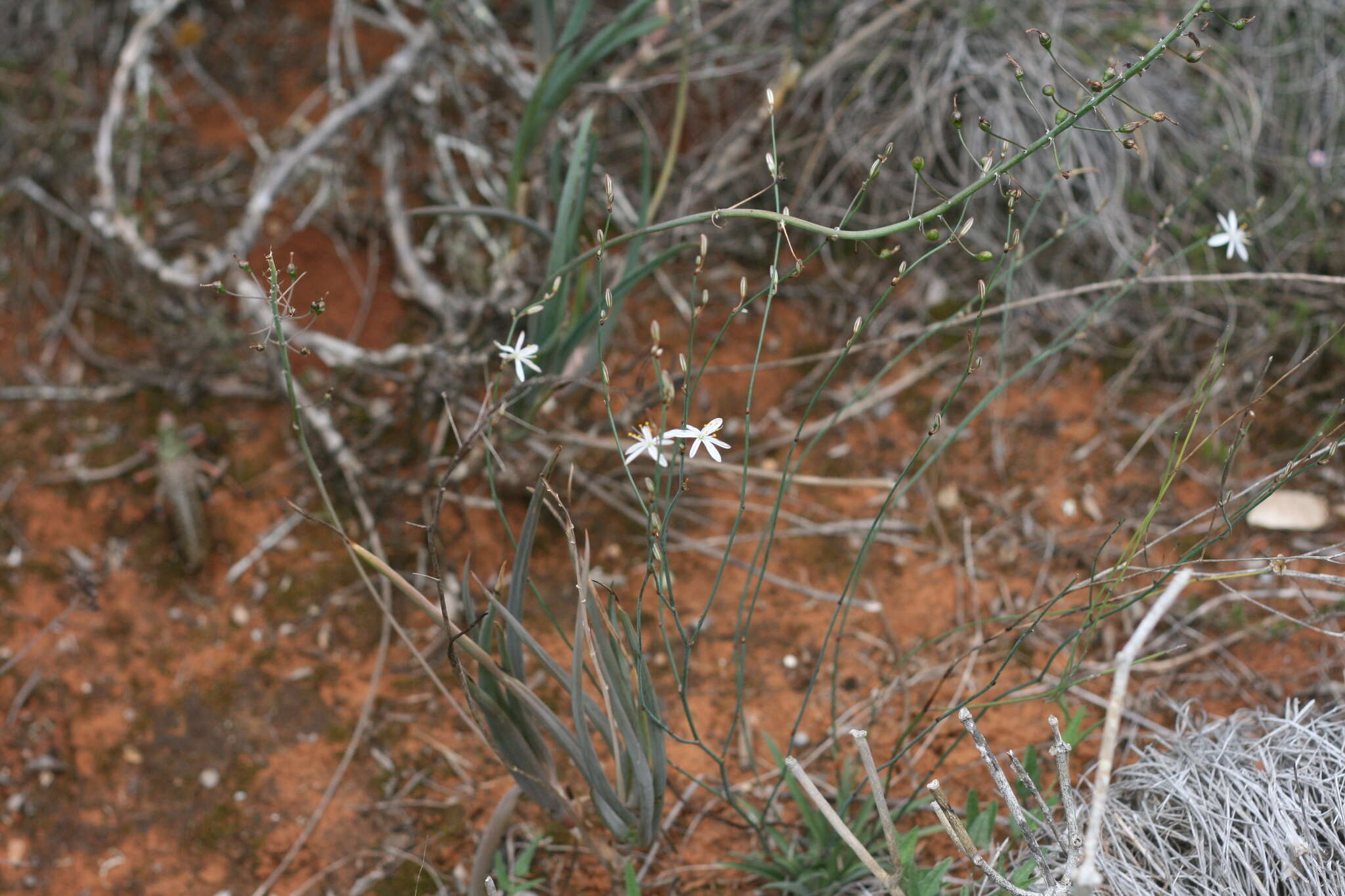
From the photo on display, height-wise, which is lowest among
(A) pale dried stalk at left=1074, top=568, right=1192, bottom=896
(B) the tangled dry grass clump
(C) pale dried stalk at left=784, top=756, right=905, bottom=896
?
(B) the tangled dry grass clump

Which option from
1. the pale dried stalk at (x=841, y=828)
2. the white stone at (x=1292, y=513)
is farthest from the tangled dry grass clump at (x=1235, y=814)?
the white stone at (x=1292, y=513)

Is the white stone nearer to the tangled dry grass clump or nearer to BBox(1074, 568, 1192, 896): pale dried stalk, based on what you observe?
the tangled dry grass clump

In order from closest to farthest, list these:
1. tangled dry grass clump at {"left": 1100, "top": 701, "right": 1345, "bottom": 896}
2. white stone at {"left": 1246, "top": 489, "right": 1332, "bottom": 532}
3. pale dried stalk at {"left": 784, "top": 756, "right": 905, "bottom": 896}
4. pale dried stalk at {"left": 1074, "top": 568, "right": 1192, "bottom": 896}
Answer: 1. pale dried stalk at {"left": 1074, "top": 568, "right": 1192, "bottom": 896}
2. pale dried stalk at {"left": 784, "top": 756, "right": 905, "bottom": 896}
3. tangled dry grass clump at {"left": 1100, "top": 701, "right": 1345, "bottom": 896}
4. white stone at {"left": 1246, "top": 489, "right": 1332, "bottom": 532}

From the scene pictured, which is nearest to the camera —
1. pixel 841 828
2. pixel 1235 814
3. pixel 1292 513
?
pixel 841 828

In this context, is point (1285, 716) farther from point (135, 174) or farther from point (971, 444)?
point (135, 174)

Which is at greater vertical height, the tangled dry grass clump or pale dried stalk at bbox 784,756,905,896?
pale dried stalk at bbox 784,756,905,896

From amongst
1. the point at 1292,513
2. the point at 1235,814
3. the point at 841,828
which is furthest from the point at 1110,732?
the point at 1292,513

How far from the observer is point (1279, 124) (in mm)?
2418

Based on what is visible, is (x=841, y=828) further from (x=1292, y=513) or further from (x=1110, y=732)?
(x=1292, y=513)

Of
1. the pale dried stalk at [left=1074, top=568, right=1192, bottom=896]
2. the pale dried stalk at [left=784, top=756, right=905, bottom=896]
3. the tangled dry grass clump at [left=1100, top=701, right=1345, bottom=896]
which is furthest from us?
the tangled dry grass clump at [left=1100, top=701, right=1345, bottom=896]

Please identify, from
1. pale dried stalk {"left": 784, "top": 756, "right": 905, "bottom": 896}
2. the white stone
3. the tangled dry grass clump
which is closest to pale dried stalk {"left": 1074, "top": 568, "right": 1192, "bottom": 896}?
pale dried stalk {"left": 784, "top": 756, "right": 905, "bottom": 896}

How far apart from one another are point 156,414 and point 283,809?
1.00m

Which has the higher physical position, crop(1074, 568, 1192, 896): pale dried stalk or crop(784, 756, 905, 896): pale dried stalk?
crop(1074, 568, 1192, 896): pale dried stalk

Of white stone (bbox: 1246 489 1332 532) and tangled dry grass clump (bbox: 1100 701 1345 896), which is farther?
white stone (bbox: 1246 489 1332 532)
